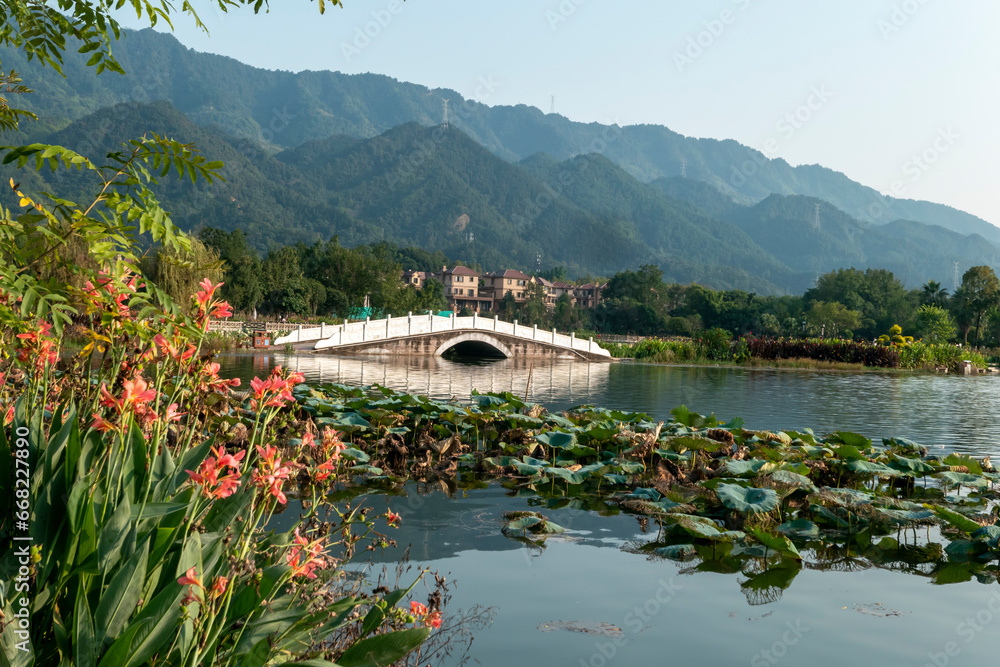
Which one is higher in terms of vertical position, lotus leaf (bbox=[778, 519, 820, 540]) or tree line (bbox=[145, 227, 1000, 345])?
tree line (bbox=[145, 227, 1000, 345])

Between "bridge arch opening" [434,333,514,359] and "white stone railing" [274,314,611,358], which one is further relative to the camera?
"bridge arch opening" [434,333,514,359]

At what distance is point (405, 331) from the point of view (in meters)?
30.1

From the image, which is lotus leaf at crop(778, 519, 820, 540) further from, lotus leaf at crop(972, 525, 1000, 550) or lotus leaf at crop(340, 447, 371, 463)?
lotus leaf at crop(340, 447, 371, 463)

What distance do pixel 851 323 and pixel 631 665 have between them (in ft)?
226

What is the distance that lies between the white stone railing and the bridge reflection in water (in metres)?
1.01

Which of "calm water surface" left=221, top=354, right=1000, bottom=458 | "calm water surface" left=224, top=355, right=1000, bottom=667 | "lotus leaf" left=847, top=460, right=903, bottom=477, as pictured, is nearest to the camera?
"calm water surface" left=224, top=355, right=1000, bottom=667

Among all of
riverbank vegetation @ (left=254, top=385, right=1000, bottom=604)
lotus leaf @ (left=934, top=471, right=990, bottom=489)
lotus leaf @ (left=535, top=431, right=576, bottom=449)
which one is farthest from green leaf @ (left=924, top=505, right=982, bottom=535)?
lotus leaf @ (left=535, top=431, right=576, bottom=449)

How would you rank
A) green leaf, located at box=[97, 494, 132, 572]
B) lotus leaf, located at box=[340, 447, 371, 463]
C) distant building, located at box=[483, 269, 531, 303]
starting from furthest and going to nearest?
distant building, located at box=[483, 269, 531, 303], lotus leaf, located at box=[340, 447, 371, 463], green leaf, located at box=[97, 494, 132, 572]

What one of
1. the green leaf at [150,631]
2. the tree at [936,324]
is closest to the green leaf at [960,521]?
the green leaf at [150,631]

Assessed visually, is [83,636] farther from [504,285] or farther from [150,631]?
[504,285]

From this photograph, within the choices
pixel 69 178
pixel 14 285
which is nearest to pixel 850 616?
pixel 14 285

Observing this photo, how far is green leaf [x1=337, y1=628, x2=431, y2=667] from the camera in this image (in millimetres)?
2084

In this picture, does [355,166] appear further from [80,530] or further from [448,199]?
[80,530]

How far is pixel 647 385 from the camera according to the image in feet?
67.7
